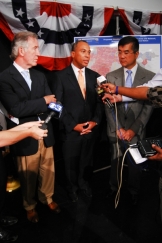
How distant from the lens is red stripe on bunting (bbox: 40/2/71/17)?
2.84 m

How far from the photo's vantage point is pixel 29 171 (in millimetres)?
2145

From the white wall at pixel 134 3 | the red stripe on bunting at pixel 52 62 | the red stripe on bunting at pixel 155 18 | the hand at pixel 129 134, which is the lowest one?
the hand at pixel 129 134

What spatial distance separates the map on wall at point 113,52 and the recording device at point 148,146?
6.49ft

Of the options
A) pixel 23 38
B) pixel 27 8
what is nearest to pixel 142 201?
pixel 23 38

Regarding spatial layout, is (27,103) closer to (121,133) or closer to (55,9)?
(121,133)

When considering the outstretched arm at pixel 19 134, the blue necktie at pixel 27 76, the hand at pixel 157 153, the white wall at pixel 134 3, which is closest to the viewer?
the outstretched arm at pixel 19 134

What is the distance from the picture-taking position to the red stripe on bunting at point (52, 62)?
297 centimetres

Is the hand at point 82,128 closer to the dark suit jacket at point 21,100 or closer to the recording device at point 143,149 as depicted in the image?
the dark suit jacket at point 21,100

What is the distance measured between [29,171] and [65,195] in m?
0.83

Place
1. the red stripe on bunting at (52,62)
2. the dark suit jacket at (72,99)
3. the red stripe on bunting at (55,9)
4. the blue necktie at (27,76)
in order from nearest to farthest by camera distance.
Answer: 1. the blue necktie at (27,76)
2. the dark suit jacket at (72,99)
3. the red stripe on bunting at (55,9)
4. the red stripe on bunting at (52,62)

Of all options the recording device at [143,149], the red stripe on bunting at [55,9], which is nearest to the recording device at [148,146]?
the recording device at [143,149]

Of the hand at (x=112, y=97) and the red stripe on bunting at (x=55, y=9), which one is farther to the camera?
the red stripe on bunting at (x=55, y=9)

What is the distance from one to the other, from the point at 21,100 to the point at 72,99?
2.00 feet

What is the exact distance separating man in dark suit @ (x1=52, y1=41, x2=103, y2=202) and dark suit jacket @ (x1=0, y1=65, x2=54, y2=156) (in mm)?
382
